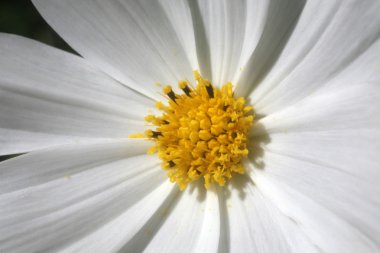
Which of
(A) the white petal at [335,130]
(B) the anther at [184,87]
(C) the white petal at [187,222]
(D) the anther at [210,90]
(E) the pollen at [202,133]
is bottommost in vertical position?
(C) the white petal at [187,222]

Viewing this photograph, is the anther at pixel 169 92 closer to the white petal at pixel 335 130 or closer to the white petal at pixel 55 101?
the white petal at pixel 55 101

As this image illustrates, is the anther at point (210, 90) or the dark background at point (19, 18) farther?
the dark background at point (19, 18)

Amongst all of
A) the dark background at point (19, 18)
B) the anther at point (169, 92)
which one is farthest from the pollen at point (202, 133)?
the dark background at point (19, 18)

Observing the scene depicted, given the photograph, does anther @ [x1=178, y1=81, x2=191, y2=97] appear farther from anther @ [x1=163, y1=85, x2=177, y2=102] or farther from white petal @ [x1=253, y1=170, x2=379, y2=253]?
white petal @ [x1=253, y1=170, x2=379, y2=253]

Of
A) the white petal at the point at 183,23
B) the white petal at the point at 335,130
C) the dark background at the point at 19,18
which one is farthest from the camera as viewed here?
the dark background at the point at 19,18

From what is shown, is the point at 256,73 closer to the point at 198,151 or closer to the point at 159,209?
the point at 198,151

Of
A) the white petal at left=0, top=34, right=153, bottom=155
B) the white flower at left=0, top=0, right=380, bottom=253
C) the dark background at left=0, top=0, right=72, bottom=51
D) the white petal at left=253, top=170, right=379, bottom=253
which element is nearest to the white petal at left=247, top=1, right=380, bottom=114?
the white flower at left=0, top=0, right=380, bottom=253

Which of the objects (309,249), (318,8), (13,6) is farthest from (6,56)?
(309,249)
